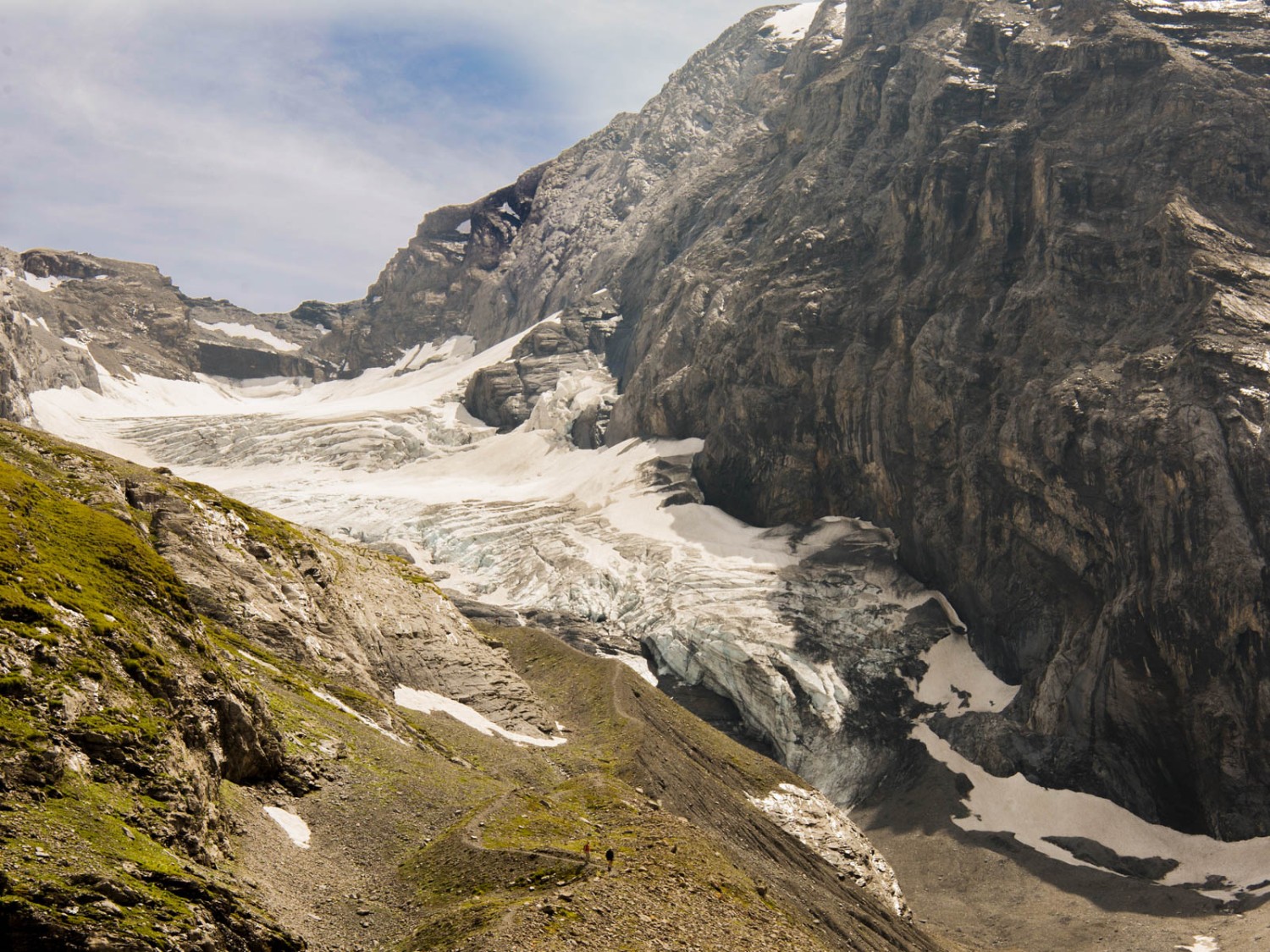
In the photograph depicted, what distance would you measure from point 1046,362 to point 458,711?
86.4m

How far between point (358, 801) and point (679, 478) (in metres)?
130

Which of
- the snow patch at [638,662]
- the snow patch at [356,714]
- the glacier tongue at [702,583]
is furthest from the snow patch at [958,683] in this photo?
the snow patch at [356,714]

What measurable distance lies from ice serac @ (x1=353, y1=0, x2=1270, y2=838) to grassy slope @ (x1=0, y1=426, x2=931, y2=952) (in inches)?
2363

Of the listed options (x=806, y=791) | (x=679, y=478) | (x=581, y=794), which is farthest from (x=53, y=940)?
(x=679, y=478)

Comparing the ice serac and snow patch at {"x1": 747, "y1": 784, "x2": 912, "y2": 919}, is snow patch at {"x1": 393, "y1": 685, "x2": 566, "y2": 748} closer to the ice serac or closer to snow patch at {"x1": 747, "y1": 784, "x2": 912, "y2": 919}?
snow patch at {"x1": 747, "y1": 784, "x2": 912, "y2": 919}

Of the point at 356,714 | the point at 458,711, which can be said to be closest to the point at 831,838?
the point at 458,711

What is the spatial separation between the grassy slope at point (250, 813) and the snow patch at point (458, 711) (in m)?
3.89

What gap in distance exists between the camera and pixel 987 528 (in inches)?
4894

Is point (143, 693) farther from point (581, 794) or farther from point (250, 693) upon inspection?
point (581, 794)

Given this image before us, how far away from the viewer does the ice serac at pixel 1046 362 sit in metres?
100

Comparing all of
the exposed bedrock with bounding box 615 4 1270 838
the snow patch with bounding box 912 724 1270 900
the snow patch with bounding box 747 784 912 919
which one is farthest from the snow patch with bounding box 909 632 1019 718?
the snow patch with bounding box 747 784 912 919

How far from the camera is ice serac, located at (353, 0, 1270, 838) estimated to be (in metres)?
100

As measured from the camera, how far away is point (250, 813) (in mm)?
31656

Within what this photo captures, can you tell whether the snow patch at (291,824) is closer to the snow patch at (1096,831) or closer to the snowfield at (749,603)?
the snow patch at (1096,831)
